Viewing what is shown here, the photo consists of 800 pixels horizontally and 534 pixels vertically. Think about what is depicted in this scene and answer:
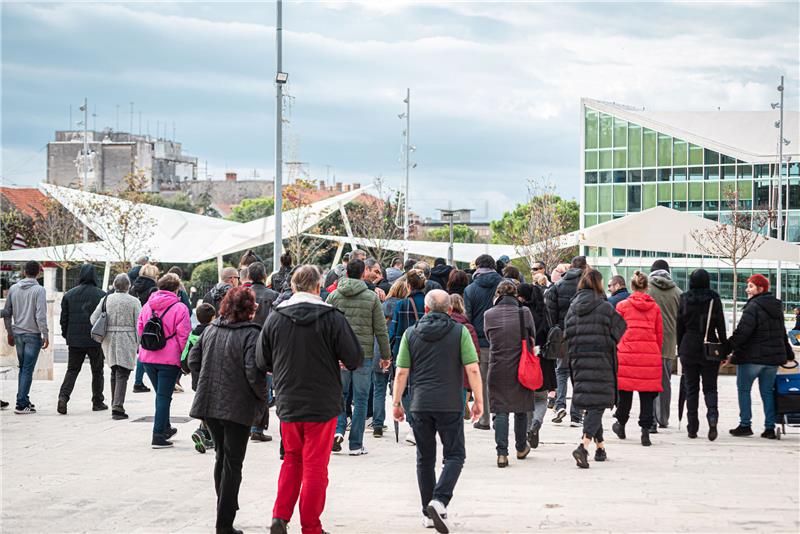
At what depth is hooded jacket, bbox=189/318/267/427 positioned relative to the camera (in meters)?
7.25

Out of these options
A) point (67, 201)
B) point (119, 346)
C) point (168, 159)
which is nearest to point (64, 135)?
point (168, 159)

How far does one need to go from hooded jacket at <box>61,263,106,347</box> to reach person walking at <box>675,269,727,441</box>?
7140mm

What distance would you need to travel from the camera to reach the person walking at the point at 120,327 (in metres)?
12.6

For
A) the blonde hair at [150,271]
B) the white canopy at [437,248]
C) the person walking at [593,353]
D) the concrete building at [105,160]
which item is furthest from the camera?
the concrete building at [105,160]

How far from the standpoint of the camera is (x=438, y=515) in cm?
716

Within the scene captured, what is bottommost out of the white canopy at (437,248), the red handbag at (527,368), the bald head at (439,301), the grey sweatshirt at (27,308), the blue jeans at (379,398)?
the blue jeans at (379,398)

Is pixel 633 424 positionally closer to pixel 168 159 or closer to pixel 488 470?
pixel 488 470

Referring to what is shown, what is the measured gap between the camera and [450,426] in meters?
7.54

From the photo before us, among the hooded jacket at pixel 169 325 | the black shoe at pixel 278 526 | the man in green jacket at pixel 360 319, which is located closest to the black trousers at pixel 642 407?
the man in green jacket at pixel 360 319

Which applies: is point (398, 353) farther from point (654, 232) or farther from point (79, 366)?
point (654, 232)

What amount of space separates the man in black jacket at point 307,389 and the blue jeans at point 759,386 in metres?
6.33

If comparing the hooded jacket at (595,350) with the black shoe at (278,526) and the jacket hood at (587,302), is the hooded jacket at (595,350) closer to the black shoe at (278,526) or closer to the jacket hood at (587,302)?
the jacket hood at (587,302)

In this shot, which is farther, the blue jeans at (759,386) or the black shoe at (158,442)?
the blue jeans at (759,386)

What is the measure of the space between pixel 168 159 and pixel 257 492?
103171 mm
